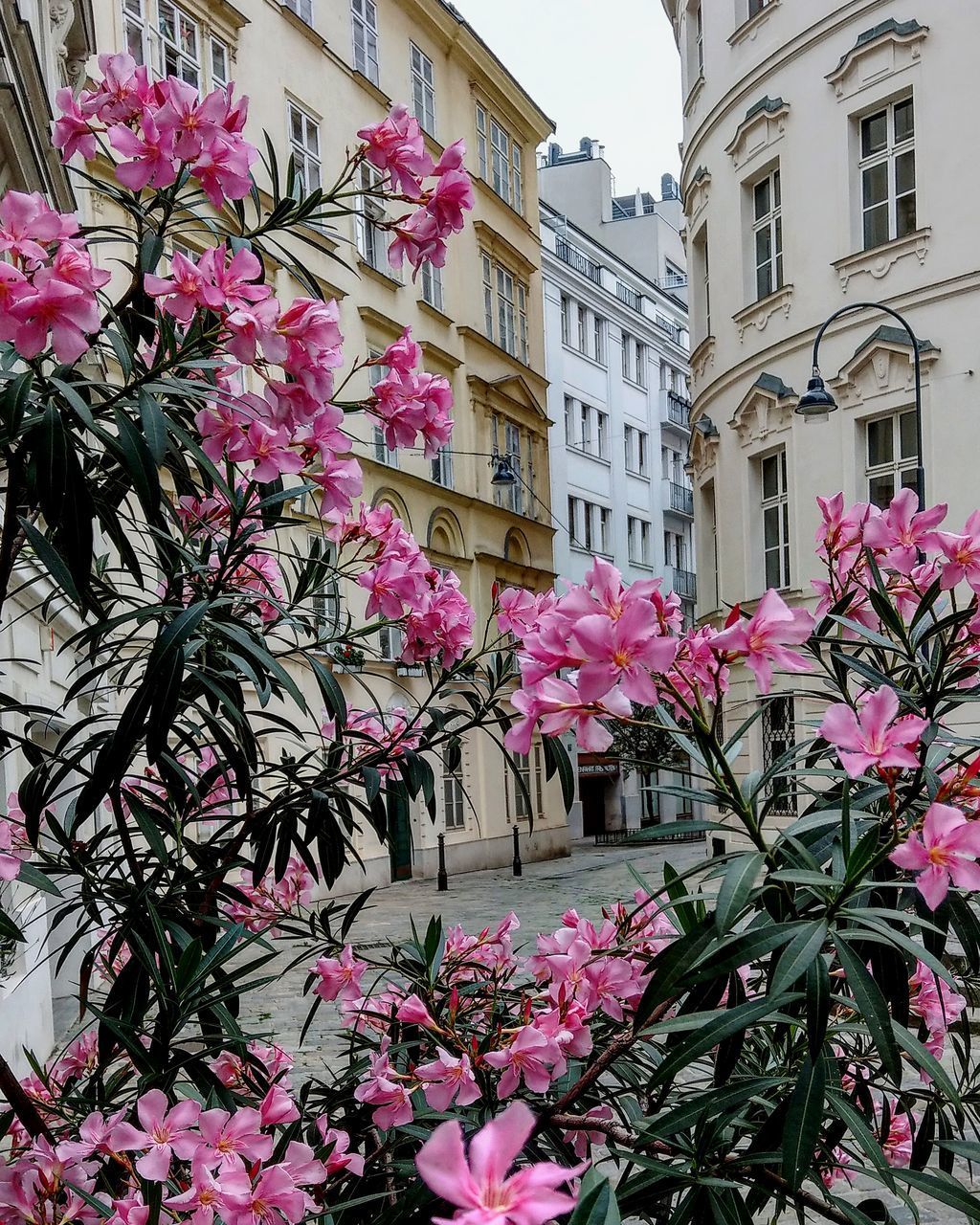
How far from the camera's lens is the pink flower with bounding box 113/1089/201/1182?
159 cm

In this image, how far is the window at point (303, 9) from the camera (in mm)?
15980

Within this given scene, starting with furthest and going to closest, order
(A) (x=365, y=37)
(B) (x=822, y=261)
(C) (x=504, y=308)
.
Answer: (C) (x=504, y=308) < (A) (x=365, y=37) < (B) (x=822, y=261)

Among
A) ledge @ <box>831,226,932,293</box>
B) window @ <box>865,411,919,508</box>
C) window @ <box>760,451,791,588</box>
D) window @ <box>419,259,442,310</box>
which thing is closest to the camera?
ledge @ <box>831,226,932,293</box>

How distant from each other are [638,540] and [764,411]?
19.4m

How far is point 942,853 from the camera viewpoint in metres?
1.31

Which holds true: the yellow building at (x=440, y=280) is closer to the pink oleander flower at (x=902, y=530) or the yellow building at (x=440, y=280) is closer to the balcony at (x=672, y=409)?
the pink oleander flower at (x=902, y=530)

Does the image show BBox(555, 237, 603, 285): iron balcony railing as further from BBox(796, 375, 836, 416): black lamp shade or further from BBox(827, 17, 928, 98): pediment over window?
BBox(796, 375, 836, 416): black lamp shade

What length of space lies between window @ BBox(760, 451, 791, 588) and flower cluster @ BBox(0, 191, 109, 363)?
500 inches

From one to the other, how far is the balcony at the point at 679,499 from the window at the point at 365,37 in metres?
18.7

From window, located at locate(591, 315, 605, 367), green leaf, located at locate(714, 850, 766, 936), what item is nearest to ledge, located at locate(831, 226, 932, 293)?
green leaf, located at locate(714, 850, 766, 936)

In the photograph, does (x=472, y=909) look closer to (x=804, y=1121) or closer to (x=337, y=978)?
(x=337, y=978)

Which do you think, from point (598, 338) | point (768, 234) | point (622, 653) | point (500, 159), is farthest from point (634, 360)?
point (622, 653)

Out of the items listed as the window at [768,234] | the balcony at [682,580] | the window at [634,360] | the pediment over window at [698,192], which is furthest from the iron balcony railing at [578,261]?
the window at [768,234]

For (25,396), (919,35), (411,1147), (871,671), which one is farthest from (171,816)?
(919,35)
